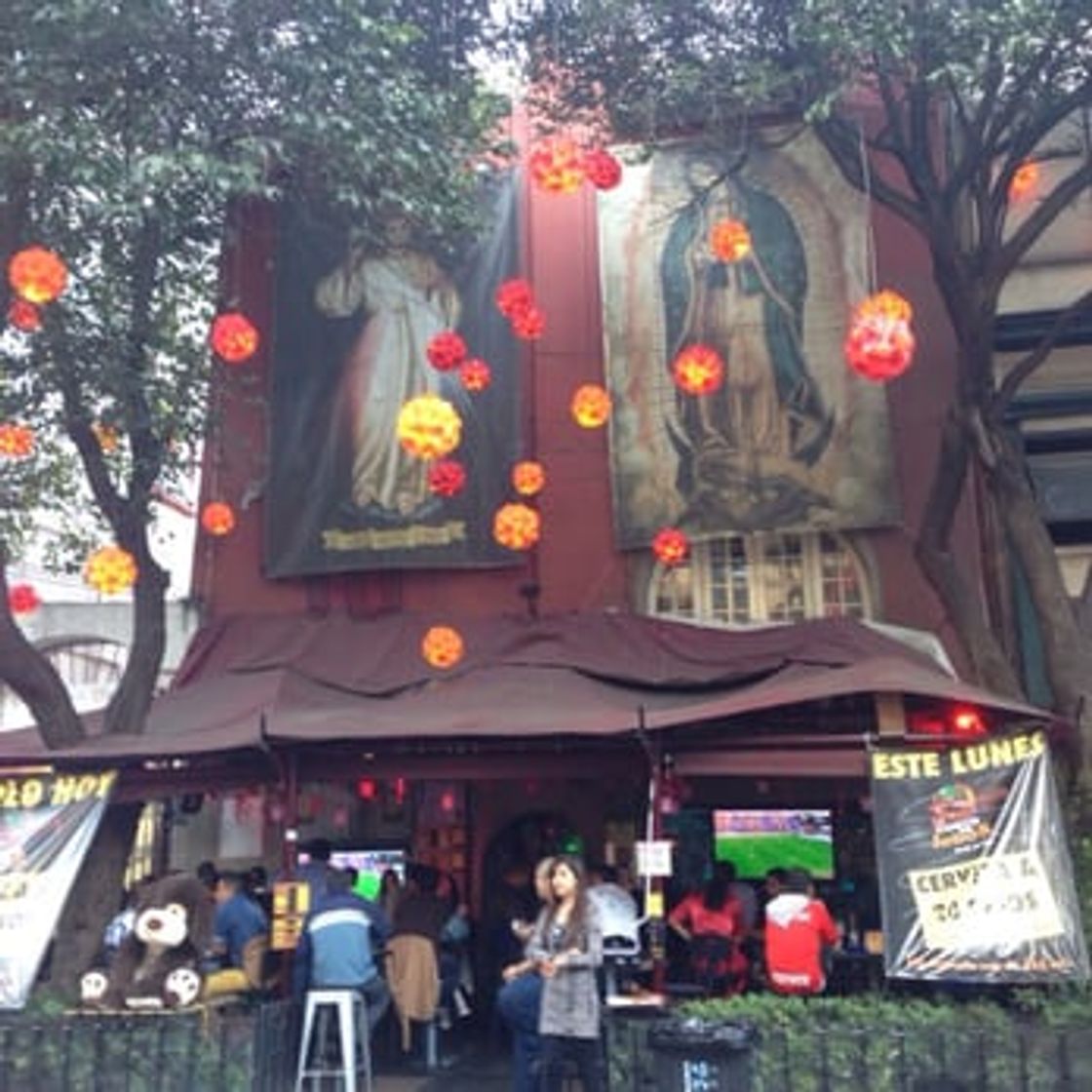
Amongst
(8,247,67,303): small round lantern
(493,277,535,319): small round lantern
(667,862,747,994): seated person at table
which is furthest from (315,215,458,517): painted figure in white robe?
(8,247,67,303): small round lantern

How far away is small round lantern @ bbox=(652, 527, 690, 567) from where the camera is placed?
13516 mm

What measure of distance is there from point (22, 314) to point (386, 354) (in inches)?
208

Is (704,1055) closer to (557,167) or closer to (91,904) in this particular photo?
(91,904)

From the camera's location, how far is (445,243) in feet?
44.8

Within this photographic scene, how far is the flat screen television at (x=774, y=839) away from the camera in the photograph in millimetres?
14172

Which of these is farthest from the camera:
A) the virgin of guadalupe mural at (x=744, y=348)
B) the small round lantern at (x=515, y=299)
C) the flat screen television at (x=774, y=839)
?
the flat screen television at (x=774, y=839)

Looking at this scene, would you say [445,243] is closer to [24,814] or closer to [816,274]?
[816,274]

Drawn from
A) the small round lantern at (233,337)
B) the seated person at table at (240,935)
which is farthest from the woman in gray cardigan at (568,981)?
the small round lantern at (233,337)

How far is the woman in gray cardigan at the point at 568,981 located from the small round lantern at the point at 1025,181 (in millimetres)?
7347

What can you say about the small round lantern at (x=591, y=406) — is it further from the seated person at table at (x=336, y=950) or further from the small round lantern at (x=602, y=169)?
the seated person at table at (x=336, y=950)

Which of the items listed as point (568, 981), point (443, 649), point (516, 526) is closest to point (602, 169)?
point (516, 526)

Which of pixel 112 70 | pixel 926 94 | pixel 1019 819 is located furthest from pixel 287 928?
pixel 926 94

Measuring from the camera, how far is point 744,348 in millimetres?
14188

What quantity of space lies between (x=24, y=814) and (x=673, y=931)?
589 centimetres
